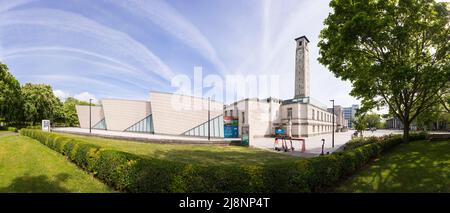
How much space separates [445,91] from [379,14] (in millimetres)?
10732

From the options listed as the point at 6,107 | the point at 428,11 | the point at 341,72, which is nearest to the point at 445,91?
the point at 428,11

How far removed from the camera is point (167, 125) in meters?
40.7

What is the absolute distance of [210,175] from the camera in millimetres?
6203

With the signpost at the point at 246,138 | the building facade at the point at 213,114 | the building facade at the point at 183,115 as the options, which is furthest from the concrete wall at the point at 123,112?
the signpost at the point at 246,138

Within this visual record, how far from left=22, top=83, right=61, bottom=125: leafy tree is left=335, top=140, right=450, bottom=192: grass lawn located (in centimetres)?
5708

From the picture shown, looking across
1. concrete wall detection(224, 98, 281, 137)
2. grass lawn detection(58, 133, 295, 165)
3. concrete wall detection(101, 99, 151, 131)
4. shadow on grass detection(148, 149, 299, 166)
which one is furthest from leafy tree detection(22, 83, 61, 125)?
shadow on grass detection(148, 149, 299, 166)

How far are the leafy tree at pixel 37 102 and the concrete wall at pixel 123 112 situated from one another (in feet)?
39.7

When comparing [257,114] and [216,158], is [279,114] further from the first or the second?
[216,158]

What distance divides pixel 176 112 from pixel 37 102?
31.9 m

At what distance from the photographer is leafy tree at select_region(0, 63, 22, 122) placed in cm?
3206

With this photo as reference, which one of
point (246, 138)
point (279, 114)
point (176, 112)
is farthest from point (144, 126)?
point (279, 114)
